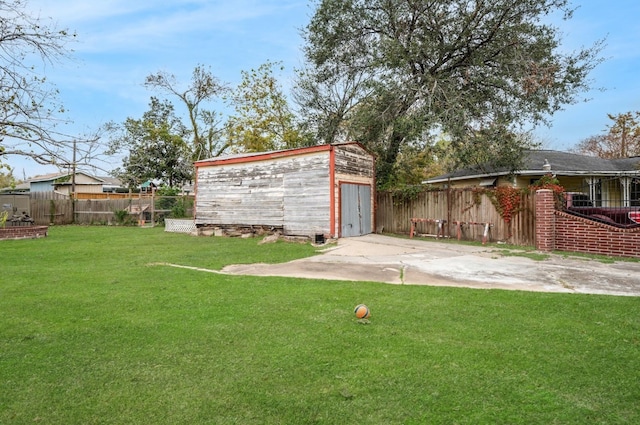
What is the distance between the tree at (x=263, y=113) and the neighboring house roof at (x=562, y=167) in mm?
10339

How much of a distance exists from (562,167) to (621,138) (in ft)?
53.6

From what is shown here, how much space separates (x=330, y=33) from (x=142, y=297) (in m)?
14.7

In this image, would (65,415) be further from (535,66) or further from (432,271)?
(535,66)

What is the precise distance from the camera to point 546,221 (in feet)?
33.4

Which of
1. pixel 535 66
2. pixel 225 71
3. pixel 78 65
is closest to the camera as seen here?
pixel 78 65

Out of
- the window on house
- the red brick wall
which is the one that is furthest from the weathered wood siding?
the window on house

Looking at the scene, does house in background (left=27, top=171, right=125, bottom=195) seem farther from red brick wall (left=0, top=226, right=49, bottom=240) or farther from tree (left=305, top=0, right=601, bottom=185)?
tree (left=305, top=0, right=601, bottom=185)

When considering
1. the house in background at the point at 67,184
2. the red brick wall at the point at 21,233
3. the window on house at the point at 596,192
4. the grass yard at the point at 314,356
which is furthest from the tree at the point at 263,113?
the grass yard at the point at 314,356

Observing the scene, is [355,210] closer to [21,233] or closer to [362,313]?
[362,313]

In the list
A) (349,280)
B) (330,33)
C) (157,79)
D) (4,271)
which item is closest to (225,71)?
A: (157,79)

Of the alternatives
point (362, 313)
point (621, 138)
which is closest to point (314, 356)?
point (362, 313)

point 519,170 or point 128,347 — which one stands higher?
point 519,170

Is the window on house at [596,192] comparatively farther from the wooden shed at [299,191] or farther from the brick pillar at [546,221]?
the wooden shed at [299,191]

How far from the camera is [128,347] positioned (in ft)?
11.8
